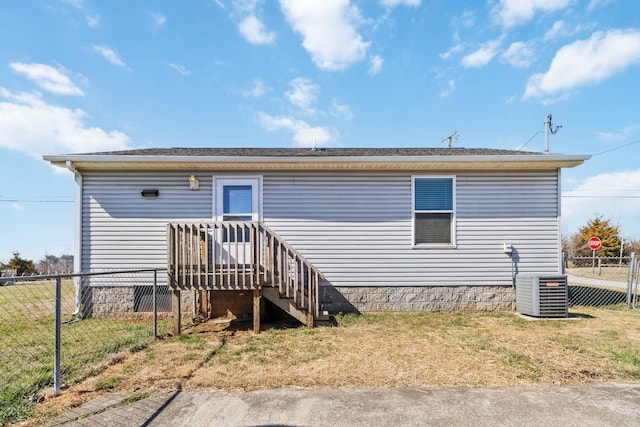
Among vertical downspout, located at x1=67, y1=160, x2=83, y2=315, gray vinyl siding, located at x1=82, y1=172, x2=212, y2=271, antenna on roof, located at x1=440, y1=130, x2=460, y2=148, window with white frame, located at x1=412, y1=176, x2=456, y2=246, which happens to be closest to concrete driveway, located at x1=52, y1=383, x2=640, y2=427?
window with white frame, located at x1=412, y1=176, x2=456, y2=246

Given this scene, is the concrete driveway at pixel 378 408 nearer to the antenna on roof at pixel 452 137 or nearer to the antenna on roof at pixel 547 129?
the antenna on roof at pixel 452 137

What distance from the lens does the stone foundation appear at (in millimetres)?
6215

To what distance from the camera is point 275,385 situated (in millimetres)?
3035

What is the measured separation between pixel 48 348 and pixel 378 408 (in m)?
4.59

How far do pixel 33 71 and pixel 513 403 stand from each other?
36.7 feet

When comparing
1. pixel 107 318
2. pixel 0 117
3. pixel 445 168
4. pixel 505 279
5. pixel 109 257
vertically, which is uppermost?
pixel 0 117

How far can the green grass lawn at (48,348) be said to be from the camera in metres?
2.91

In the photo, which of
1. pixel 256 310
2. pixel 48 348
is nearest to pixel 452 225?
pixel 256 310

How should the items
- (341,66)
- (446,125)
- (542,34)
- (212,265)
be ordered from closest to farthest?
(212,265)
(542,34)
(341,66)
(446,125)

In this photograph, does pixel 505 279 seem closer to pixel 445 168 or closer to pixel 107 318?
pixel 445 168

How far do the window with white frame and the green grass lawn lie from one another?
5.14 m

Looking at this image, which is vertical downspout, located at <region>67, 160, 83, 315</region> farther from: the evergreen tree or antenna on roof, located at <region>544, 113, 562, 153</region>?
the evergreen tree

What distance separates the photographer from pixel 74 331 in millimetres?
5191

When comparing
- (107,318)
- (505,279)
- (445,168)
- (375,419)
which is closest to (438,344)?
(375,419)
